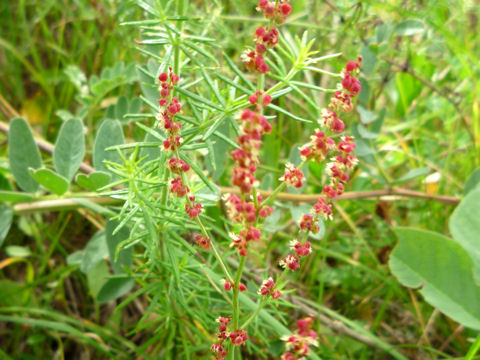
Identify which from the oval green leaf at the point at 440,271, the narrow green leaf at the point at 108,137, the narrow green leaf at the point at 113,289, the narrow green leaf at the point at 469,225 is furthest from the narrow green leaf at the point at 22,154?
the narrow green leaf at the point at 469,225

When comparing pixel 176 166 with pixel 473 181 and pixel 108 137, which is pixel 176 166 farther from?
pixel 473 181

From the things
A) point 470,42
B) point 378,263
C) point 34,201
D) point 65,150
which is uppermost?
point 470,42

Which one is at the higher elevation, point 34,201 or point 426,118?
point 426,118

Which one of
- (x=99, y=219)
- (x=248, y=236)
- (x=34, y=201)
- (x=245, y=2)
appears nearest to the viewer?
(x=248, y=236)

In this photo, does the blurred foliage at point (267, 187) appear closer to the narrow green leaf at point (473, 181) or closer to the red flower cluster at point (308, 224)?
the narrow green leaf at point (473, 181)

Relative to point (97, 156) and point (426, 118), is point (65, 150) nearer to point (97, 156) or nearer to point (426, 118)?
point (97, 156)

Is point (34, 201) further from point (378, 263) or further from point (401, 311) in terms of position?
point (401, 311)

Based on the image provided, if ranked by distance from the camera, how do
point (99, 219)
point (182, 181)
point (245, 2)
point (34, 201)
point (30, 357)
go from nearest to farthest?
point (182, 181), point (34, 201), point (30, 357), point (99, 219), point (245, 2)

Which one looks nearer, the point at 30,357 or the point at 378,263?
the point at 30,357

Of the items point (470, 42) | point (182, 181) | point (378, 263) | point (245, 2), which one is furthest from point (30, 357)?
point (470, 42)
